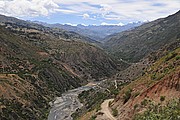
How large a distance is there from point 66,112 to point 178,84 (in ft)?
201

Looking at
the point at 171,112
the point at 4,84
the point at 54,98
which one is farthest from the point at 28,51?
the point at 171,112

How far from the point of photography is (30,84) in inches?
4761

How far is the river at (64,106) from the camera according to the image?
320ft

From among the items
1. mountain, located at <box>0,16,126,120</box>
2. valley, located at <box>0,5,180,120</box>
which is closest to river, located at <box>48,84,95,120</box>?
valley, located at <box>0,5,180,120</box>

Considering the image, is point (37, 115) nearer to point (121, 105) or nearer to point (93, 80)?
point (121, 105)

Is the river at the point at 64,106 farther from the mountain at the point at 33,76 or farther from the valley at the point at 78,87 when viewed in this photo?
the mountain at the point at 33,76

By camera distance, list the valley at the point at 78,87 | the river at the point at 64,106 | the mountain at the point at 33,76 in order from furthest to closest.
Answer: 1. the river at the point at 64,106
2. the mountain at the point at 33,76
3. the valley at the point at 78,87

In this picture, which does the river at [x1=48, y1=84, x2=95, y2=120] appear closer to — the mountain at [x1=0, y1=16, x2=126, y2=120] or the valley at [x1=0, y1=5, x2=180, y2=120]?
the valley at [x1=0, y1=5, x2=180, y2=120]

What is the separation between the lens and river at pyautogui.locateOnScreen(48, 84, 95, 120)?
9762cm

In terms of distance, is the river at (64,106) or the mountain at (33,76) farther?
the river at (64,106)

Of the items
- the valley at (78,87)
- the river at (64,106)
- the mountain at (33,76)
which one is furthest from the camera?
the river at (64,106)

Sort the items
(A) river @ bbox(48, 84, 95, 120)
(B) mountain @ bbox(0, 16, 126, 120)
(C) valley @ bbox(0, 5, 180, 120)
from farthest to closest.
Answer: (A) river @ bbox(48, 84, 95, 120) < (B) mountain @ bbox(0, 16, 126, 120) < (C) valley @ bbox(0, 5, 180, 120)

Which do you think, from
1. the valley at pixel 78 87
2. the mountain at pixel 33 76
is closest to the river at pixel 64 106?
the valley at pixel 78 87

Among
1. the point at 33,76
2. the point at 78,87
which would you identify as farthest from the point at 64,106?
the point at 78,87
